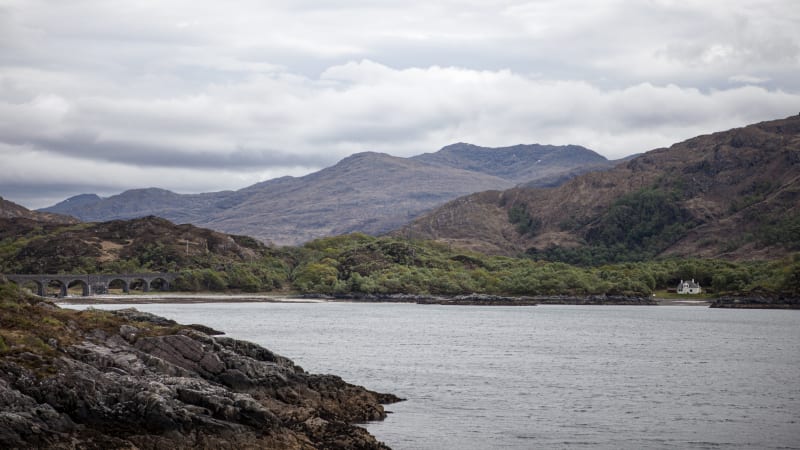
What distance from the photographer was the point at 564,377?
264 feet

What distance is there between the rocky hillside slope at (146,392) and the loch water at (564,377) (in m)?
4.94

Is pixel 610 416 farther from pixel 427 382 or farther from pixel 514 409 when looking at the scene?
pixel 427 382

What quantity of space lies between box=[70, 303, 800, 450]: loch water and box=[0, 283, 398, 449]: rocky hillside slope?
4945mm

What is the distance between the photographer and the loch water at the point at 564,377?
53.0 metres

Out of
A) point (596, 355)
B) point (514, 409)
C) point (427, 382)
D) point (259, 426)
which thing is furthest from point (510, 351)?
point (259, 426)

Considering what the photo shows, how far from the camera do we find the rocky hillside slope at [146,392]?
37.6 m

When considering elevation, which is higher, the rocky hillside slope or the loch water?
the rocky hillside slope

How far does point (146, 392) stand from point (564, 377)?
4798 cm

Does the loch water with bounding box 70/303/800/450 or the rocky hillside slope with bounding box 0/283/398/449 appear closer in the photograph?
the rocky hillside slope with bounding box 0/283/398/449

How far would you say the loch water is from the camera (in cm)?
5297

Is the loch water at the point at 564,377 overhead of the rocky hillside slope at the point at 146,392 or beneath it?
beneath

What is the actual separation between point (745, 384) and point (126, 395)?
2131 inches

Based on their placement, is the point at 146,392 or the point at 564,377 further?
the point at 564,377

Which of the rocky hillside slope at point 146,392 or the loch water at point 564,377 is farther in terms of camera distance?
the loch water at point 564,377
